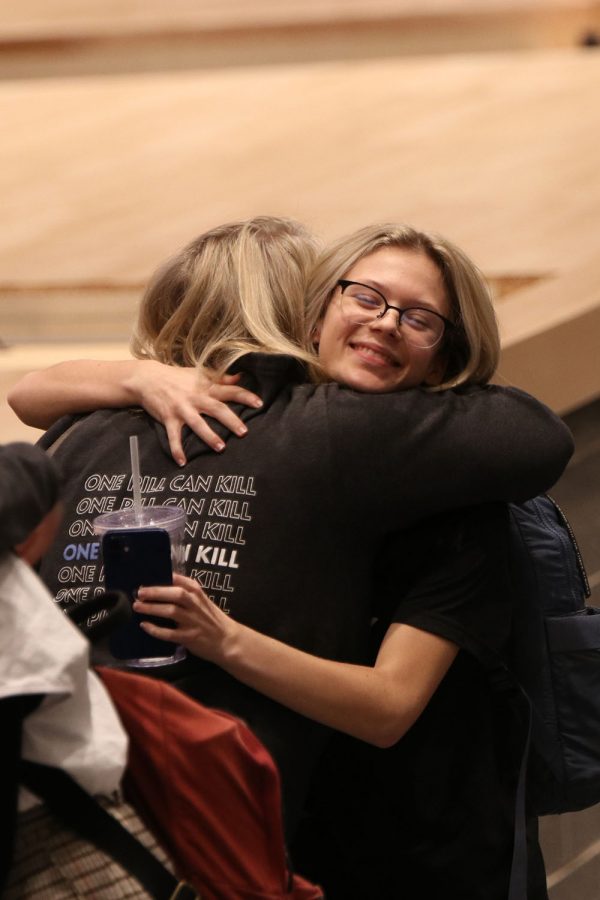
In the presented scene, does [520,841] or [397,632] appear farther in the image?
[520,841]

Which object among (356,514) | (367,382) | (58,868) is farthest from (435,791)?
(58,868)

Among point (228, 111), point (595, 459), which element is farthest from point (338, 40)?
point (595, 459)

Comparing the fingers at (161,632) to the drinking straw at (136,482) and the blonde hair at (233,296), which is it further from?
the blonde hair at (233,296)

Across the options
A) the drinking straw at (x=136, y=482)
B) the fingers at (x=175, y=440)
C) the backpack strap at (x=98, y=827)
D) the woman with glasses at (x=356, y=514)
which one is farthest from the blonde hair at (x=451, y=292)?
the backpack strap at (x=98, y=827)

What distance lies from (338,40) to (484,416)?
321 cm

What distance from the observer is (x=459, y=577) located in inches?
52.1

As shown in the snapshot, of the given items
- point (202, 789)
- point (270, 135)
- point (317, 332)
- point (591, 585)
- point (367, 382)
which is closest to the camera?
point (202, 789)

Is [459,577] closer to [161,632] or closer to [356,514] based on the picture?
[356,514]

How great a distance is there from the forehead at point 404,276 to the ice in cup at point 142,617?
1.29 ft

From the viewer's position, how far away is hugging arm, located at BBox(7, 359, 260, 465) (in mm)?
1328

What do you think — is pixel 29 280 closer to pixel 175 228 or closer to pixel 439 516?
pixel 175 228

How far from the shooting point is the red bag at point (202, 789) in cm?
100

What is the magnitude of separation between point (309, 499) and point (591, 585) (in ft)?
2.95

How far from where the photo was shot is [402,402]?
1295 millimetres
